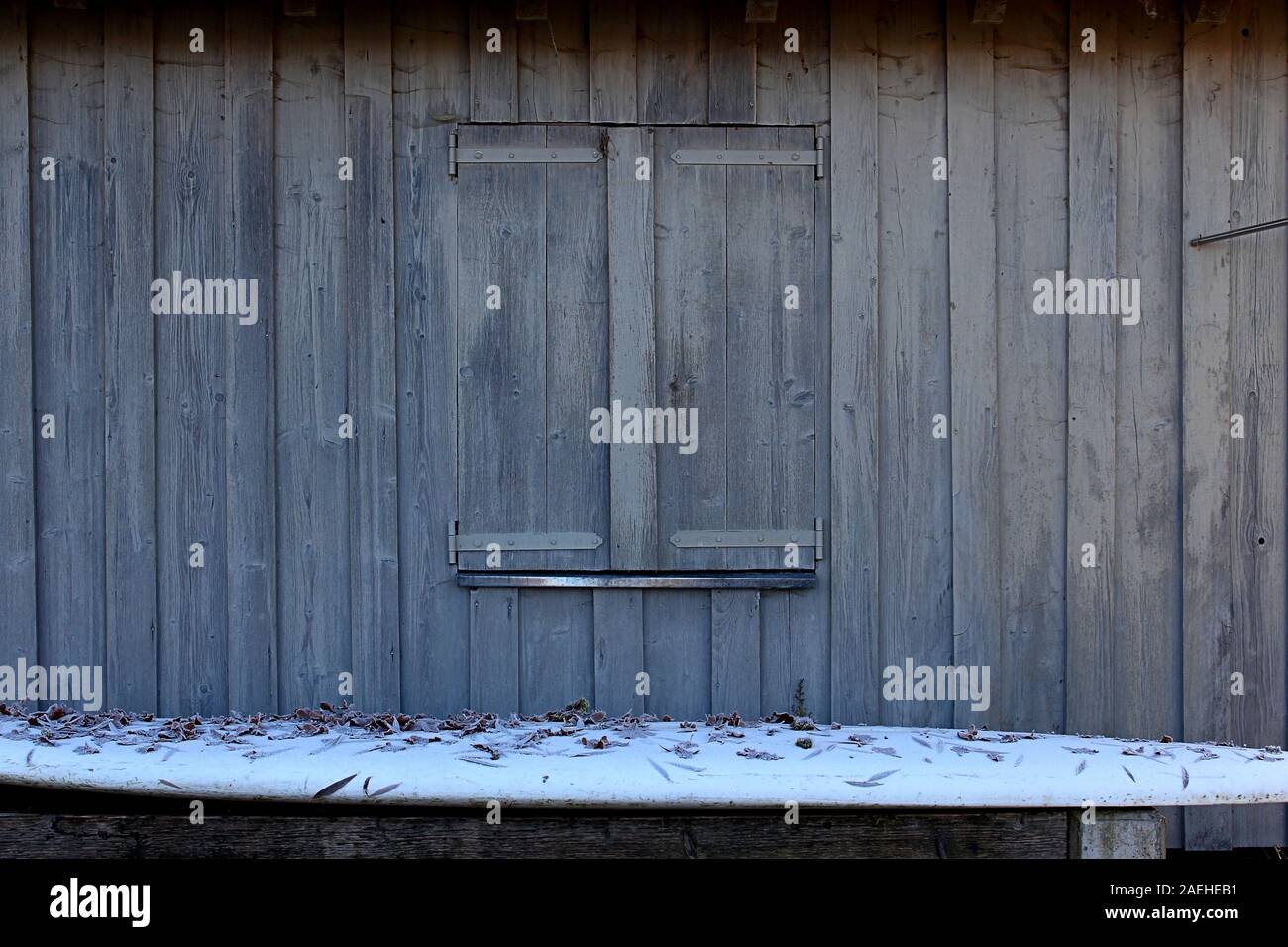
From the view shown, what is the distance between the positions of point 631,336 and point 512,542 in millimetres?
871

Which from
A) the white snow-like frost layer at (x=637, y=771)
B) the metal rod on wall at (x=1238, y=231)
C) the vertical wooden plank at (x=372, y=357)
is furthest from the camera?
the vertical wooden plank at (x=372, y=357)

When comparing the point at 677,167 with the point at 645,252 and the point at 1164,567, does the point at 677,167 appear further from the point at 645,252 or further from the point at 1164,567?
the point at 1164,567

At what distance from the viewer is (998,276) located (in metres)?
3.44

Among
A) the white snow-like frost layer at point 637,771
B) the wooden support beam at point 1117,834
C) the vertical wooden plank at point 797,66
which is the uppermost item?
the vertical wooden plank at point 797,66

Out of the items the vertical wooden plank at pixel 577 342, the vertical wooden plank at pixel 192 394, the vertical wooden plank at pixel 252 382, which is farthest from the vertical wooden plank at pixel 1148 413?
the vertical wooden plank at pixel 192 394

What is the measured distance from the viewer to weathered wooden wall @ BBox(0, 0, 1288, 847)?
134 inches

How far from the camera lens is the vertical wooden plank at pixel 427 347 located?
3416 millimetres

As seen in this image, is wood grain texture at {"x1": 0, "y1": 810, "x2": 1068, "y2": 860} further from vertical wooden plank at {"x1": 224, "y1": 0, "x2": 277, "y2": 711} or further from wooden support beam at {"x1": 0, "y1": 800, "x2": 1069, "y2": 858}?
vertical wooden plank at {"x1": 224, "y1": 0, "x2": 277, "y2": 711}

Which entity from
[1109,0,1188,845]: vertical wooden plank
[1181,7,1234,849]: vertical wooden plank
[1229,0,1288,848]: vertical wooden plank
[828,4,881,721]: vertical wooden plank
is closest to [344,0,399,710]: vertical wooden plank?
[828,4,881,721]: vertical wooden plank

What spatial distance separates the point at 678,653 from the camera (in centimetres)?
344

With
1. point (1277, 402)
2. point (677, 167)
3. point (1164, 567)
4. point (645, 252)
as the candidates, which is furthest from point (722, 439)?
point (1277, 402)

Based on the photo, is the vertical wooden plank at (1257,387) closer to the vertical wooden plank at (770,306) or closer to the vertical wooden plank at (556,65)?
the vertical wooden plank at (770,306)

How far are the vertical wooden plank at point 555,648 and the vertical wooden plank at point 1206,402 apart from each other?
86.9 inches

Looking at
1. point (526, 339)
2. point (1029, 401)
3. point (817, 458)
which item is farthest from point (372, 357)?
point (1029, 401)
